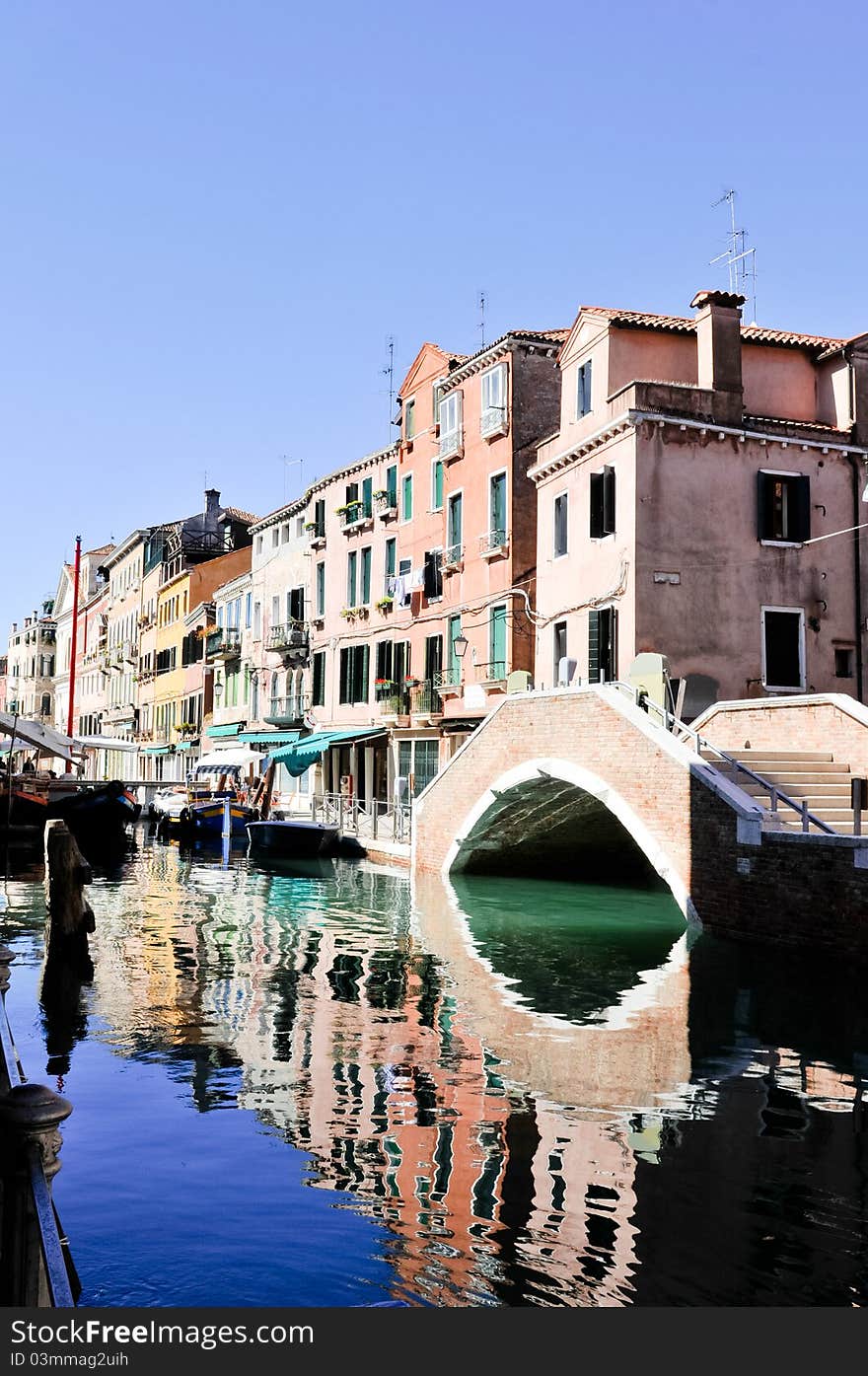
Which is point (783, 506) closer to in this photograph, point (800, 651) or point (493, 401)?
point (800, 651)

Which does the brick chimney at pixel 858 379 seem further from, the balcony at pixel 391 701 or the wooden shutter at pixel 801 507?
the balcony at pixel 391 701

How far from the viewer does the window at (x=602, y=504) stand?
22.4 m

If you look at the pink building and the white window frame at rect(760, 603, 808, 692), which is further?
the white window frame at rect(760, 603, 808, 692)

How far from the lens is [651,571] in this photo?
21438 mm

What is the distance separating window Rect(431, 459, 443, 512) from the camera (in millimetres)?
32312

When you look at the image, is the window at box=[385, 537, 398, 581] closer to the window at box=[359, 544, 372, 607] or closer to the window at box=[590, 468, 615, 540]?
the window at box=[359, 544, 372, 607]

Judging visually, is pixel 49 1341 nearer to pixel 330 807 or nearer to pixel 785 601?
pixel 785 601

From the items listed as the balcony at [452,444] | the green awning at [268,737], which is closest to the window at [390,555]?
the balcony at [452,444]

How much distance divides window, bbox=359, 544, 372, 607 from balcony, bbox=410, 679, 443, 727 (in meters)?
5.52

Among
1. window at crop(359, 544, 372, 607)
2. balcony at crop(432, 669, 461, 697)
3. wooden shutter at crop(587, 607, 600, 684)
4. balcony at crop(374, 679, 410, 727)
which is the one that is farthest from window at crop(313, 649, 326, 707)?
wooden shutter at crop(587, 607, 600, 684)

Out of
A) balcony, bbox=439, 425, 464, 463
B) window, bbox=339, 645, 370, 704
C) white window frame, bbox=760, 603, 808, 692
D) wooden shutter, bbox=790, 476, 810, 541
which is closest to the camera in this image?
white window frame, bbox=760, 603, 808, 692

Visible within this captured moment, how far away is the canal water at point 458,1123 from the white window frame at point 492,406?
15.7 metres

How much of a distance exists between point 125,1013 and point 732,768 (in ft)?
27.2

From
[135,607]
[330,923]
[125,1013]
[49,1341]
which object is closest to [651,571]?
[330,923]
